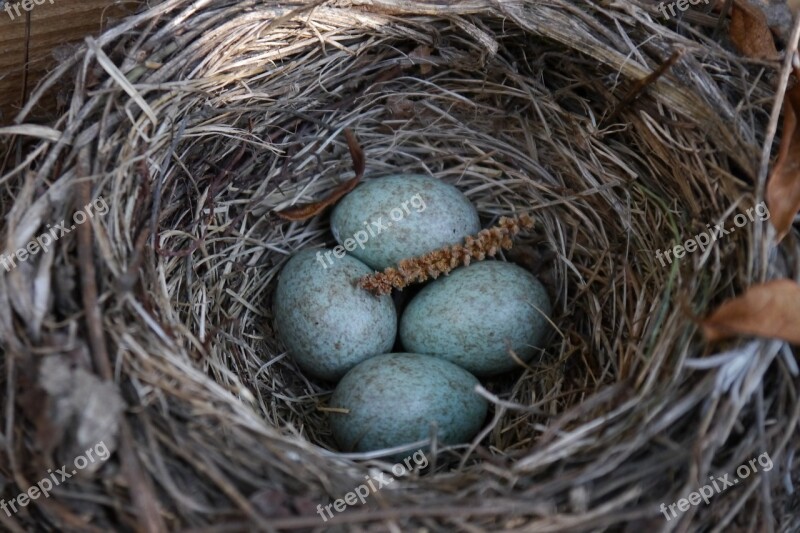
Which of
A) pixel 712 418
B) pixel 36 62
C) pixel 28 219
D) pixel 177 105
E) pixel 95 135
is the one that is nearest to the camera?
pixel 712 418

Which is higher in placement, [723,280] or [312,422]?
[723,280]

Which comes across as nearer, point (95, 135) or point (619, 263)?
point (95, 135)

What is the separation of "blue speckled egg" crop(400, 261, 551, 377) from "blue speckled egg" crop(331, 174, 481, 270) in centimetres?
9

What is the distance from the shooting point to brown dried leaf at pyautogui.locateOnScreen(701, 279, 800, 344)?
0.93 meters

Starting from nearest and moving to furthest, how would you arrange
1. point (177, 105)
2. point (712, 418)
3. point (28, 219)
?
point (712, 418)
point (28, 219)
point (177, 105)

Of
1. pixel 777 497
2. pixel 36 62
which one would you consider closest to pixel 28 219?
pixel 36 62

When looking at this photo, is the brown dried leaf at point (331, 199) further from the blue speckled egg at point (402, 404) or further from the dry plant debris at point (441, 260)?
the blue speckled egg at point (402, 404)

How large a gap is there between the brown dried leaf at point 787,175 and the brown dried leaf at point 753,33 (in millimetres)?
117

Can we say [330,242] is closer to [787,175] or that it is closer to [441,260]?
[441,260]

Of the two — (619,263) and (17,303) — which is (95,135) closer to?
(17,303)

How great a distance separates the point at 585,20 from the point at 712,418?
0.75 metres

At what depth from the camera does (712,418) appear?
940 mm

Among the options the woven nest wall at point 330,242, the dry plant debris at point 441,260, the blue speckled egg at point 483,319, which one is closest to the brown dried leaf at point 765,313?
the woven nest wall at point 330,242

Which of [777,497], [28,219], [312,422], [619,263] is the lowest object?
[312,422]
